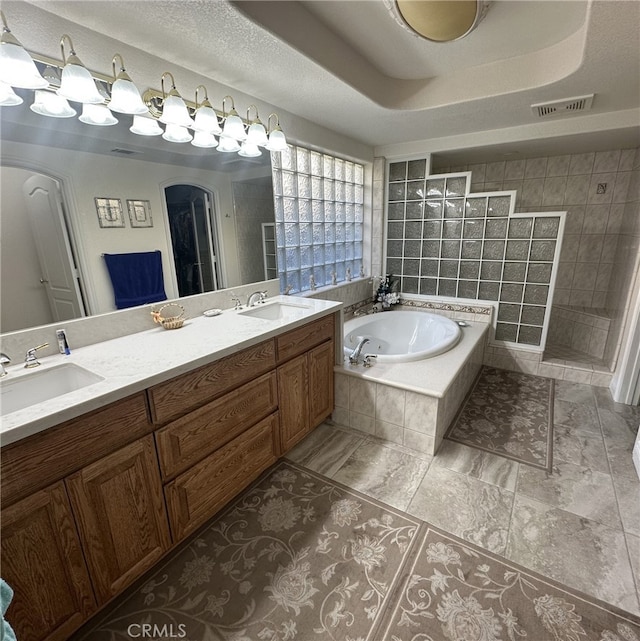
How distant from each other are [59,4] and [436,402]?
7.92 feet

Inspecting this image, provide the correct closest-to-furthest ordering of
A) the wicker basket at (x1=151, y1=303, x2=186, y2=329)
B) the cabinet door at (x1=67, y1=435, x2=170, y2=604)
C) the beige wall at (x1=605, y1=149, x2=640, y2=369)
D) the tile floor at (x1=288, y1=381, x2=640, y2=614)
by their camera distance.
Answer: the cabinet door at (x1=67, y1=435, x2=170, y2=604)
the tile floor at (x1=288, y1=381, x2=640, y2=614)
the wicker basket at (x1=151, y1=303, x2=186, y2=329)
the beige wall at (x1=605, y1=149, x2=640, y2=369)

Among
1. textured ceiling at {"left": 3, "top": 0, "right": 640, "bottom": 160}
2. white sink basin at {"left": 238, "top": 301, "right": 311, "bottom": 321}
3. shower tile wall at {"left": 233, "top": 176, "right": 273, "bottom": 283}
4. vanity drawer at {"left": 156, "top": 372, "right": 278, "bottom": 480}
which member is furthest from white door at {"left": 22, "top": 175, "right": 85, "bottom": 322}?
shower tile wall at {"left": 233, "top": 176, "right": 273, "bottom": 283}

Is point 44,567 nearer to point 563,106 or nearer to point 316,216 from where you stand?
point 316,216

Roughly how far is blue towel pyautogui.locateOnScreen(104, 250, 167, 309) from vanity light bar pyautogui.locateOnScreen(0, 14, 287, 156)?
1.88ft

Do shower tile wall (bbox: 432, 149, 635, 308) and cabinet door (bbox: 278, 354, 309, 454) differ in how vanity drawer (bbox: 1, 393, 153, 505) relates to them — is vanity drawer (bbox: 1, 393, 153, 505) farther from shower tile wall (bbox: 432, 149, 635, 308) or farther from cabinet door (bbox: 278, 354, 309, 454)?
shower tile wall (bbox: 432, 149, 635, 308)

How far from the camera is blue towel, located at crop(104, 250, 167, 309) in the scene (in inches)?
60.7

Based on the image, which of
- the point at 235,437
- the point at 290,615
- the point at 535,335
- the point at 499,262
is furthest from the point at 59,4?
the point at 535,335

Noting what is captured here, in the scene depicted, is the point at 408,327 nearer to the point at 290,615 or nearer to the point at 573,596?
the point at 573,596

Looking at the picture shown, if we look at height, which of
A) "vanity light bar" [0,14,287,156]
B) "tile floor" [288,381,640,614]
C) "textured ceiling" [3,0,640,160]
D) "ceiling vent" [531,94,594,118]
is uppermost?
"textured ceiling" [3,0,640,160]

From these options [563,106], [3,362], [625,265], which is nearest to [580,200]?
[625,265]

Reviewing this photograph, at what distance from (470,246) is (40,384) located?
3350mm

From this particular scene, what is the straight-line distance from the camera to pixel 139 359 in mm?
1281

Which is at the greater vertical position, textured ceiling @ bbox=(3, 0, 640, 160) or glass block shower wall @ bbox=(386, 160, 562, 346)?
textured ceiling @ bbox=(3, 0, 640, 160)

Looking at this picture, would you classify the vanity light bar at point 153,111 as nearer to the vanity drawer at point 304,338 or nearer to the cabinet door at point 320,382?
the vanity drawer at point 304,338
